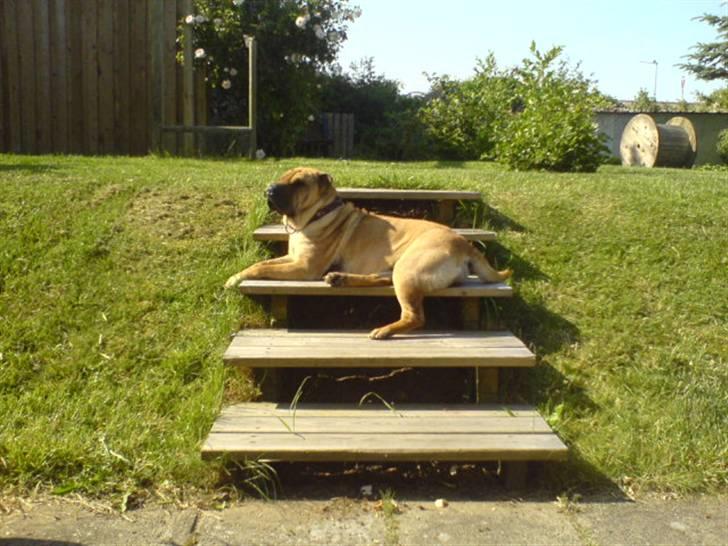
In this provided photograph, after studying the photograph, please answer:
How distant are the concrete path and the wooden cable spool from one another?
1515 cm

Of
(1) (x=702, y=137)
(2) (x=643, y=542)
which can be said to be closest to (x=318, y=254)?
(2) (x=643, y=542)

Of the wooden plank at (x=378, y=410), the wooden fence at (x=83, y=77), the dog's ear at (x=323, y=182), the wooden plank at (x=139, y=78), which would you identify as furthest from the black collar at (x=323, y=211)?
the wooden plank at (x=139, y=78)

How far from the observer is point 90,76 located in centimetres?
1019

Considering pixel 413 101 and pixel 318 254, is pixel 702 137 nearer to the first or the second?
pixel 413 101

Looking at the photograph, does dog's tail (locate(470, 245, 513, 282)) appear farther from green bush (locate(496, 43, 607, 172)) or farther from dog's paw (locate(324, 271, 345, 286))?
green bush (locate(496, 43, 607, 172))

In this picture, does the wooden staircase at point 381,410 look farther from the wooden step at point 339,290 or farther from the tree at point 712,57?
the tree at point 712,57

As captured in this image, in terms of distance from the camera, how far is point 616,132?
827 inches

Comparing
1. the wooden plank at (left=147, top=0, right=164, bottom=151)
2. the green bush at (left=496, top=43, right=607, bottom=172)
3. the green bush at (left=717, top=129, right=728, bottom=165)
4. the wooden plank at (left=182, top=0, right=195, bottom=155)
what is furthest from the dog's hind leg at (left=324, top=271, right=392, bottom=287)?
the green bush at (left=717, top=129, right=728, bottom=165)

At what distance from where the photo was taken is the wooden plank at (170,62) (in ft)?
34.5

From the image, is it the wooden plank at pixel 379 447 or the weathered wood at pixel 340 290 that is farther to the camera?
the weathered wood at pixel 340 290

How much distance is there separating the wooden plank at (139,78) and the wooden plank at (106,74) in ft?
0.85

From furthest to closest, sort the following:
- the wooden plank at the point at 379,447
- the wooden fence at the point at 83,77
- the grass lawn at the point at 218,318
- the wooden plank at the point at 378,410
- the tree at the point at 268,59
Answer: the tree at the point at 268,59, the wooden fence at the point at 83,77, the wooden plank at the point at 378,410, the grass lawn at the point at 218,318, the wooden plank at the point at 379,447

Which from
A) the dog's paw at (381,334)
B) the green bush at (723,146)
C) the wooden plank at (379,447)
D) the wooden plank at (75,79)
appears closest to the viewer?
the wooden plank at (379,447)

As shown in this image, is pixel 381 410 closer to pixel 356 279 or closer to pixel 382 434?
pixel 382 434
